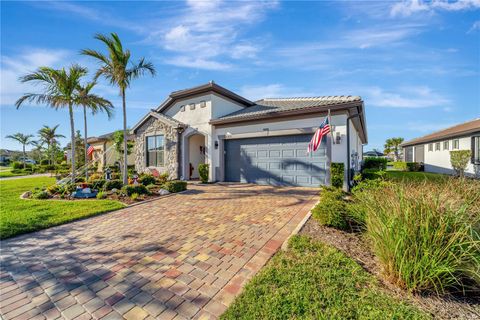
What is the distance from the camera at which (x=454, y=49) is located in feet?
25.8

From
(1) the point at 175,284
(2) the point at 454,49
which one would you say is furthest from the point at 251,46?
(1) the point at 175,284

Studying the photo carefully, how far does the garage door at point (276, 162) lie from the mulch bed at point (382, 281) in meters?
5.72

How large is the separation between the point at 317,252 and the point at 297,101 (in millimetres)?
10743

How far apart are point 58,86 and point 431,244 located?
14.5 metres

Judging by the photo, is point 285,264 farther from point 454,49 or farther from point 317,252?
point 454,49

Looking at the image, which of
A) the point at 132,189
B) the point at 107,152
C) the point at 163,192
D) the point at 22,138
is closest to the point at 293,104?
the point at 163,192

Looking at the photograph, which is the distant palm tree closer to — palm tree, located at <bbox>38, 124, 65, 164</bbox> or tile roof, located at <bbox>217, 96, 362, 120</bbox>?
tile roof, located at <bbox>217, 96, 362, 120</bbox>

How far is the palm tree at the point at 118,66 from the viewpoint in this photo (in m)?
9.23

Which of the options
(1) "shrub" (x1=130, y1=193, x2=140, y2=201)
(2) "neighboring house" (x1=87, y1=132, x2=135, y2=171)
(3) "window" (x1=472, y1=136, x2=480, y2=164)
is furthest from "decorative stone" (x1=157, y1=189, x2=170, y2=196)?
(3) "window" (x1=472, y1=136, x2=480, y2=164)

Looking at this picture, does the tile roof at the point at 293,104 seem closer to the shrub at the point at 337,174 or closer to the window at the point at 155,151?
the shrub at the point at 337,174

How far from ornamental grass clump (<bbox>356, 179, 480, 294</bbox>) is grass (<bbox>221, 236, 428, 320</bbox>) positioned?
394 mm

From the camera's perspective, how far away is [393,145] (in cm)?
4156

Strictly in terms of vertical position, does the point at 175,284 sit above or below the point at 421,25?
below

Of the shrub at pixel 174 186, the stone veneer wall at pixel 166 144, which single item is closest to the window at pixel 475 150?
the shrub at pixel 174 186
